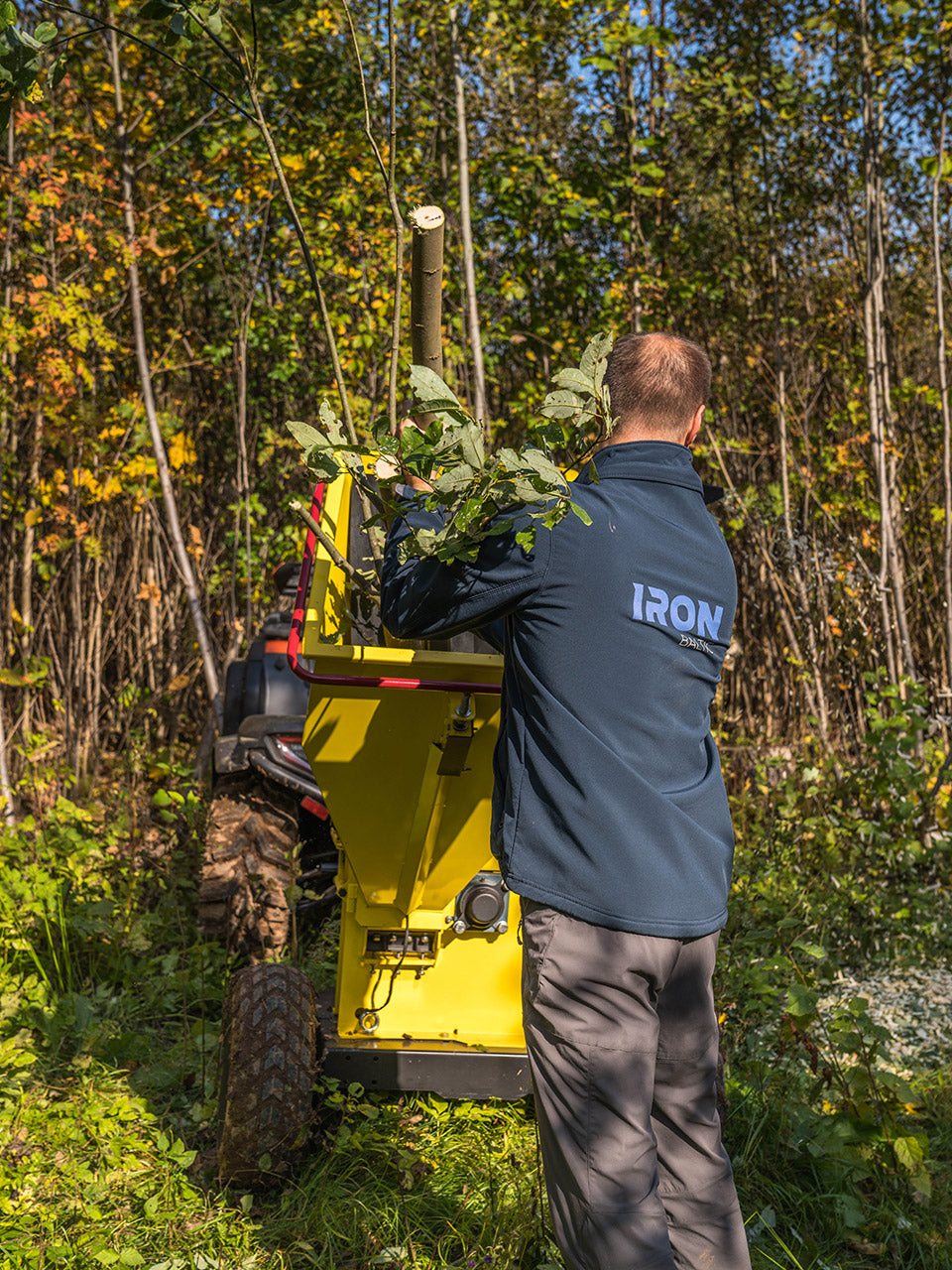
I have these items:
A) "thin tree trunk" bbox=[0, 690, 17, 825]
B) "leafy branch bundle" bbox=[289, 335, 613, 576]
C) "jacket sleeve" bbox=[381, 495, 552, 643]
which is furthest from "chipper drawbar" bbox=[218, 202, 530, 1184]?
"thin tree trunk" bbox=[0, 690, 17, 825]

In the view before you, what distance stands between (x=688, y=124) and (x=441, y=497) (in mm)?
5456

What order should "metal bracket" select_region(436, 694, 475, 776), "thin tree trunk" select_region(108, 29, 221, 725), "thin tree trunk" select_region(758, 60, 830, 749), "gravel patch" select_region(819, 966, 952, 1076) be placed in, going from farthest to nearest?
"thin tree trunk" select_region(108, 29, 221, 725) → "thin tree trunk" select_region(758, 60, 830, 749) → "gravel patch" select_region(819, 966, 952, 1076) → "metal bracket" select_region(436, 694, 475, 776)

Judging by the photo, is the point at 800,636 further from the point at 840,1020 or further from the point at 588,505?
the point at 588,505

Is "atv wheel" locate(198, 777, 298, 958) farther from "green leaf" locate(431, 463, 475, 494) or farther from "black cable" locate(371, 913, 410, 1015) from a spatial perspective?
"green leaf" locate(431, 463, 475, 494)

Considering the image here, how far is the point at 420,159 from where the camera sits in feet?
20.3

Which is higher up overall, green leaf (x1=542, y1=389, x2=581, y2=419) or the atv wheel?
green leaf (x1=542, y1=389, x2=581, y2=419)

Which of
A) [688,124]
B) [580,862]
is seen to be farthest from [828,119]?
[580,862]

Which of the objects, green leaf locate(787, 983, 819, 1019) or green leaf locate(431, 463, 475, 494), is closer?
green leaf locate(431, 463, 475, 494)

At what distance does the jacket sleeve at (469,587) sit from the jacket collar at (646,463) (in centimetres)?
21

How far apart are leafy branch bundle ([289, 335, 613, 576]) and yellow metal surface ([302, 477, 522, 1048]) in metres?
0.48

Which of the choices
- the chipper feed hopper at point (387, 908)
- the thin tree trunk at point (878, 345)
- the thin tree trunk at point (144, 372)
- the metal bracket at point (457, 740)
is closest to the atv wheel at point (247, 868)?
the chipper feed hopper at point (387, 908)

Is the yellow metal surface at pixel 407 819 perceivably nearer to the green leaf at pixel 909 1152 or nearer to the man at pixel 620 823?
the man at pixel 620 823

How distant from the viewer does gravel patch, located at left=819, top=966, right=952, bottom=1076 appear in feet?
11.5

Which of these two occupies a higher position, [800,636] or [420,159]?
[420,159]
